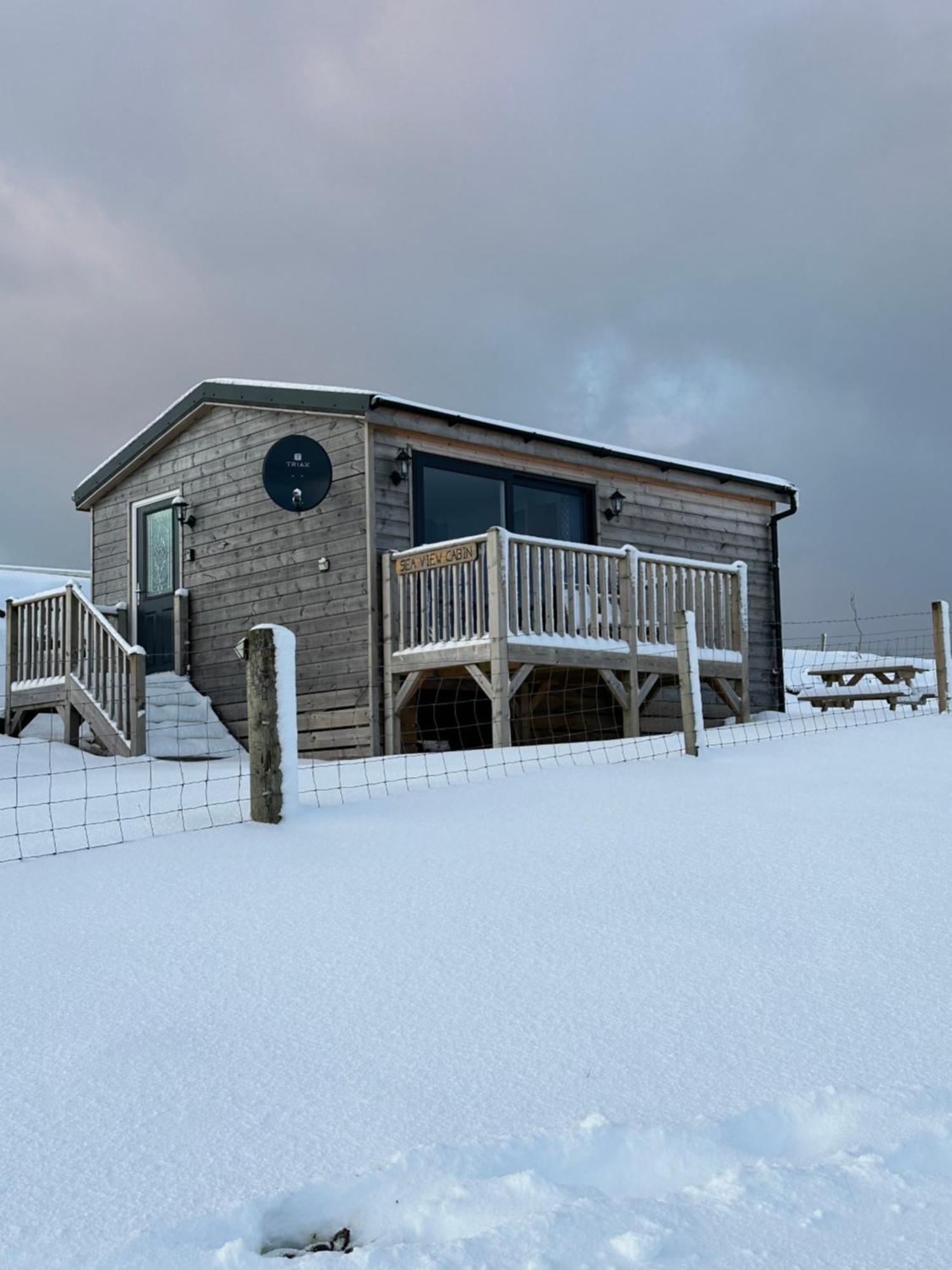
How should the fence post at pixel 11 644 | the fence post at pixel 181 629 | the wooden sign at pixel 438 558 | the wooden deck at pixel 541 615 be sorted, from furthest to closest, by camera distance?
the fence post at pixel 181 629 → the fence post at pixel 11 644 → the wooden sign at pixel 438 558 → the wooden deck at pixel 541 615

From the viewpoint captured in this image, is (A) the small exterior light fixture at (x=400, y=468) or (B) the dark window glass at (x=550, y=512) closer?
(A) the small exterior light fixture at (x=400, y=468)

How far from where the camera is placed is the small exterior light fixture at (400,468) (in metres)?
10.6

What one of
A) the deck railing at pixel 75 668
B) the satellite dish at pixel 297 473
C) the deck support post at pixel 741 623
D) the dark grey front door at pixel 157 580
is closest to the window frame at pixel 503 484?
the satellite dish at pixel 297 473

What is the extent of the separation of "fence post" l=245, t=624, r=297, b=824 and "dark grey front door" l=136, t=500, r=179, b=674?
24.4ft

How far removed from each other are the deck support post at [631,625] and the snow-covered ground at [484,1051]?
5.18 meters

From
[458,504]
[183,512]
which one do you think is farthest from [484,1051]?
[183,512]

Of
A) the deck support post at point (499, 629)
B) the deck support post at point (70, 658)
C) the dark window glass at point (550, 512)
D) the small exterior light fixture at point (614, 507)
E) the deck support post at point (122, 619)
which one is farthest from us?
the deck support post at point (122, 619)

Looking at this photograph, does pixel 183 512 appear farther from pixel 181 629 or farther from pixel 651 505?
pixel 651 505

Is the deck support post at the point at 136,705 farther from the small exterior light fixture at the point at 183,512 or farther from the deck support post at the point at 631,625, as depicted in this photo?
the deck support post at the point at 631,625

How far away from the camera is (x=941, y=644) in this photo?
9.99 m

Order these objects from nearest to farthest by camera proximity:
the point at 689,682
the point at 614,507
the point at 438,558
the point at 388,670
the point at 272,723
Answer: the point at 272,723, the point at 689,682, the point at 438,558, the point at 388,670, the point at 614,507

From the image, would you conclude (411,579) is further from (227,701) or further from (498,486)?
(227,701)

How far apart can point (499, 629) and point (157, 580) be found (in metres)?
5.77

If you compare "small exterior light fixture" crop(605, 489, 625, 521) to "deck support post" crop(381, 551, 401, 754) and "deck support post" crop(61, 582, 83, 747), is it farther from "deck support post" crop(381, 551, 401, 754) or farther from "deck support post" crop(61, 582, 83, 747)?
"deck support post" crop(61, 582, 83, 747)
